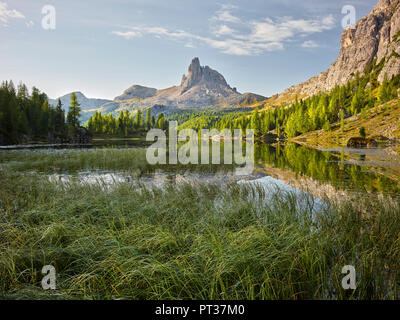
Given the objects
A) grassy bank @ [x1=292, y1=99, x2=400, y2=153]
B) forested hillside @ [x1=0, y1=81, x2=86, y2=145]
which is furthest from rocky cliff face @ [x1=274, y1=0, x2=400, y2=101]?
forested hillside @ [x1=0, y1=81, x2=86, y2=145]

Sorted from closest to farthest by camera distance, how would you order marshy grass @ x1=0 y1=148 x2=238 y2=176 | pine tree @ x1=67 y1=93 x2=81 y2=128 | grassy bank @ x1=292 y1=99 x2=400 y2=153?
1. marshy grass @ x1=0 y1=148 x2=238 y2=176
2. grassy bank @ x1=292 y1=99 x2=400 y2=153
3. pine tree @ x1=67 y1=93 x2=81 y2=128

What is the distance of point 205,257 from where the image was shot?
14.8ft

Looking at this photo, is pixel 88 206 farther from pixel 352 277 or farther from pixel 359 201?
pixel 359 201

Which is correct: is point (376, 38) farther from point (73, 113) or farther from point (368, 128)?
point (73, 113)

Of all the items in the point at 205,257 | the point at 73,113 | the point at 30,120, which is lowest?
the point at 205,257

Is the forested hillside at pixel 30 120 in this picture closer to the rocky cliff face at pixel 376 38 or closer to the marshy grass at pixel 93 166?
the marshy grass at pixel 93 166

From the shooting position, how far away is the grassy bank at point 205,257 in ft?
12.9

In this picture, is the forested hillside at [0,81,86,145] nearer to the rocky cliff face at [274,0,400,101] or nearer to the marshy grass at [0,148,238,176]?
the marshy grass at [0,148,238,176]

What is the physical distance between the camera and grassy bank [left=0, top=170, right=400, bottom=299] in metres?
3.93

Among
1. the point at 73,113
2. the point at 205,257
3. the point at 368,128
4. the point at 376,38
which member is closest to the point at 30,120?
the point at 73,113

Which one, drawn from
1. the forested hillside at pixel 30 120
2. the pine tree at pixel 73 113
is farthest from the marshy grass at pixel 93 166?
the pine tree at pixel 73 113

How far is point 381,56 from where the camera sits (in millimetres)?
155625

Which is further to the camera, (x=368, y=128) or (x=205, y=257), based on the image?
(x=368, y=128)
